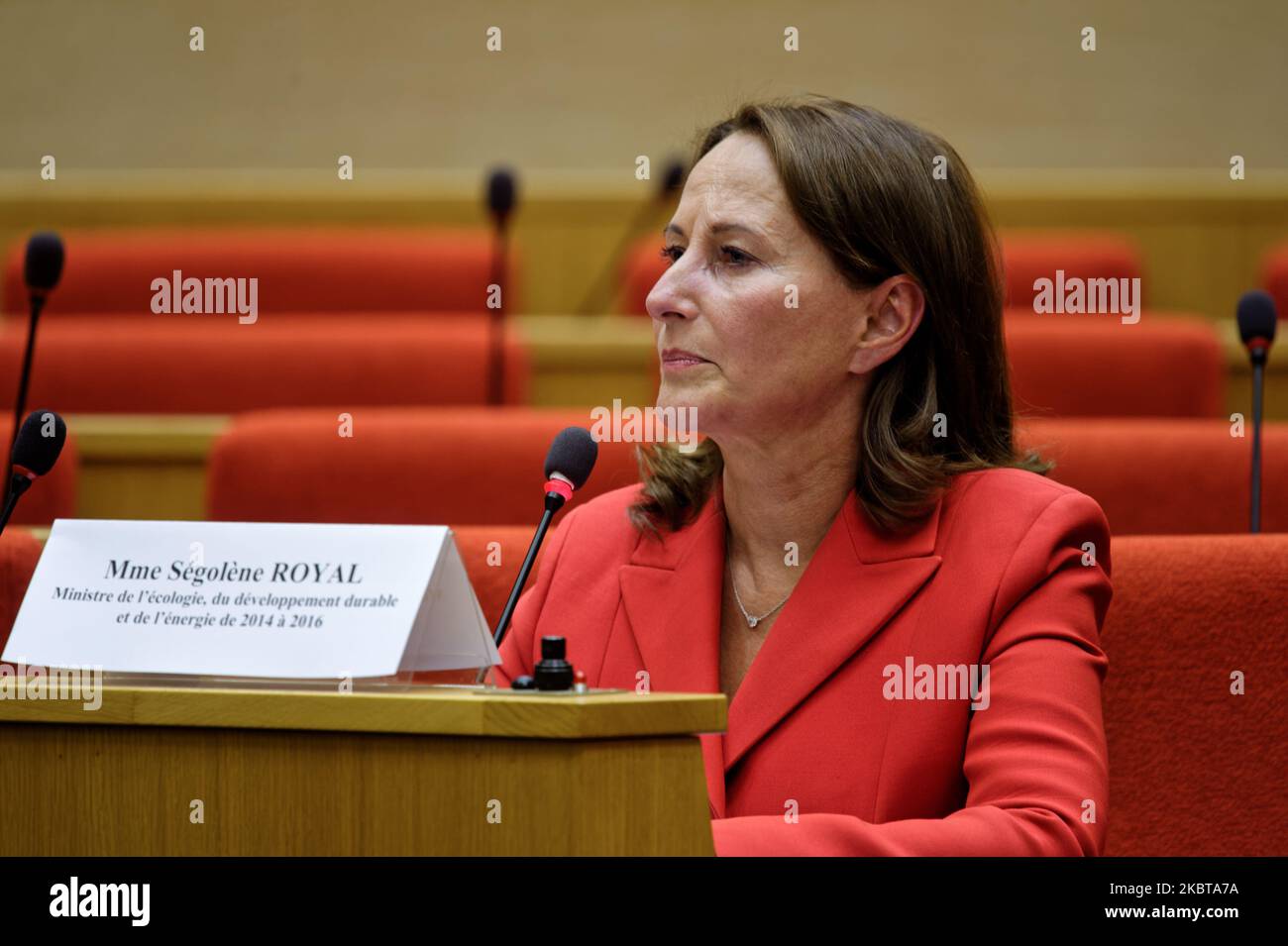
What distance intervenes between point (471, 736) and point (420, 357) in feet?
4.20

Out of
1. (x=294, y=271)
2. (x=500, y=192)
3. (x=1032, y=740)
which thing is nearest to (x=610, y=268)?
(x=294, y=271)

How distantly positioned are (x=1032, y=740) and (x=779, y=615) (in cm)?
17

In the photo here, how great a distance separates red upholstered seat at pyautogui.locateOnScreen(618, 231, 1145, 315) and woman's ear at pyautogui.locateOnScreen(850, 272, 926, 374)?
1.15 m

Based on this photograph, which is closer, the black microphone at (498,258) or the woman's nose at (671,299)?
the woman's nose at (671,299)

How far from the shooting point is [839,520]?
2.79 feet

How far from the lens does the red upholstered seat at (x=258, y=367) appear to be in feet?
5.78

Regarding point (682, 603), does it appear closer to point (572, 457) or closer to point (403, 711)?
point (572, 457)

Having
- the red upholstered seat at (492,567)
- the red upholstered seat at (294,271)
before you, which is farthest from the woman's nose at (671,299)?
the red upholstered seat at (294,271)

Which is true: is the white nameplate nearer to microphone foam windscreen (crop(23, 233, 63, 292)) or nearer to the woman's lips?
the woman's lips

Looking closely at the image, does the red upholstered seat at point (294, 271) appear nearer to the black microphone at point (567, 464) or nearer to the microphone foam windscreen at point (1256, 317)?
the microphone foam windscreen at point (1256, 317)

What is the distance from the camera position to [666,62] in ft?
8.46

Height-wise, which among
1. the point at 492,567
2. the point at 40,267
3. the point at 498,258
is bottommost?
the point at 492,567

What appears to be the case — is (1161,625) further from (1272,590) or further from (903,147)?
(903,147)

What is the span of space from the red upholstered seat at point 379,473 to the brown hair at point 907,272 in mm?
327
